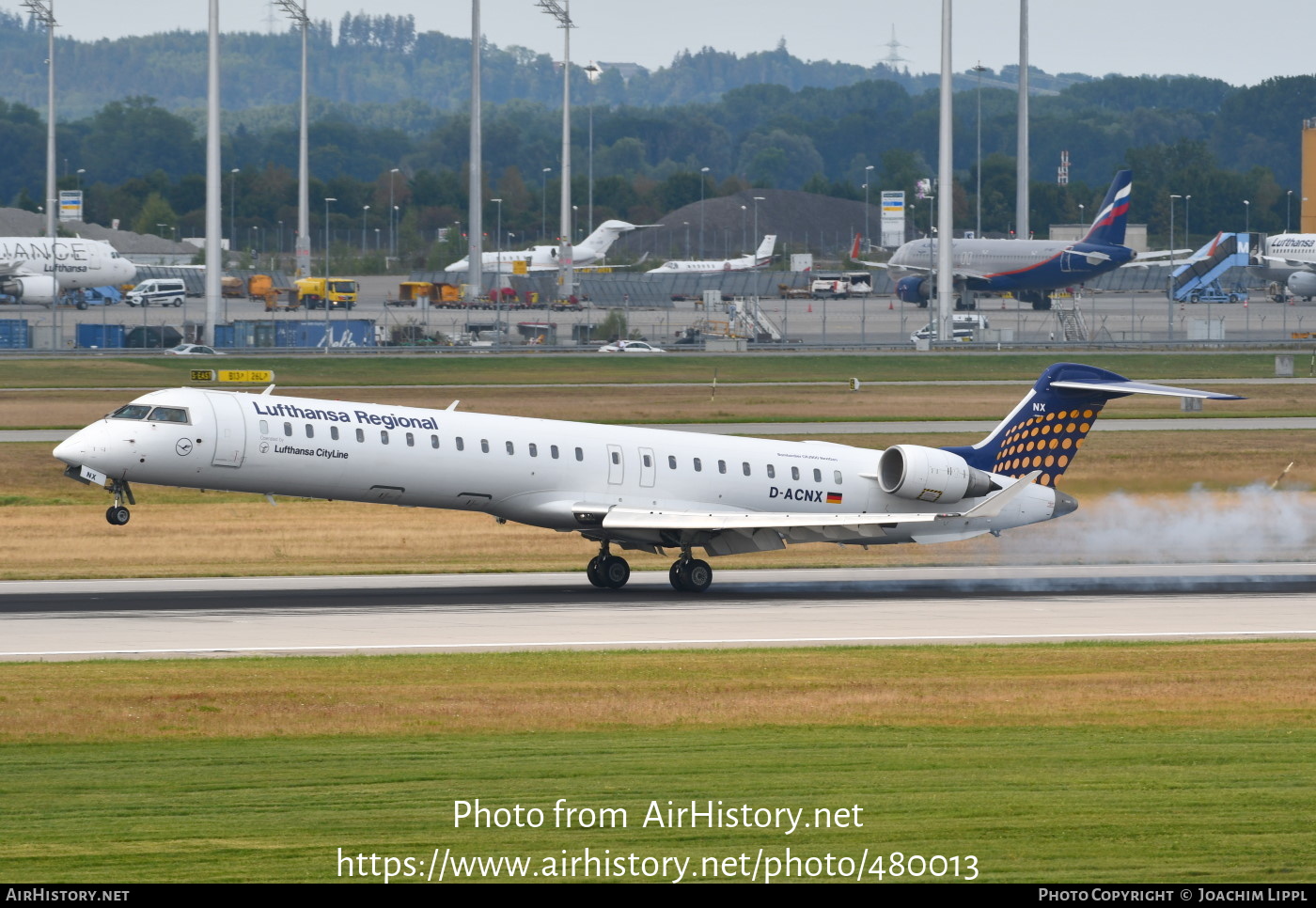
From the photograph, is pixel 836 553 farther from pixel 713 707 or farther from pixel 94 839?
pixel 94 839

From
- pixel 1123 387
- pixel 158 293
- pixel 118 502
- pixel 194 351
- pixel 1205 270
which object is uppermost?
pixel 1205 270

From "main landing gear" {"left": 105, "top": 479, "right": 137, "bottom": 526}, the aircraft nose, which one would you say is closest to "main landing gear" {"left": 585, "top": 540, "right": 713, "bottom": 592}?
the aircraft nose

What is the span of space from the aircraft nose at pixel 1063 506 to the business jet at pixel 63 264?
4131 inches

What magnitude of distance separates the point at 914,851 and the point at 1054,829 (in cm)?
147

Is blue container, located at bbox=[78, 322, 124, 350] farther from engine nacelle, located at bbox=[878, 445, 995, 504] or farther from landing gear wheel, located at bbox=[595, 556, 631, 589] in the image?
engine nacelle, located at bbox=[878, 445, 995, 504]

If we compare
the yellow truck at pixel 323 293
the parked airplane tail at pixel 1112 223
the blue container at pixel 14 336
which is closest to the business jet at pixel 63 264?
the yellow truck at pixel 323 293

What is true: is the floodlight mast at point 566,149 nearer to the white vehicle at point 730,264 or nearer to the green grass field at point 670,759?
the white vehicle at point 730,264

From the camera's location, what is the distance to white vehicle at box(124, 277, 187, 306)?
143500mm

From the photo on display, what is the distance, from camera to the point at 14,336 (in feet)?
325

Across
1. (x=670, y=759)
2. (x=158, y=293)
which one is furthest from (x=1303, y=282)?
(x=670, y=759)

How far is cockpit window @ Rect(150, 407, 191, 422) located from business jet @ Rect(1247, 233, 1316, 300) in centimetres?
11918

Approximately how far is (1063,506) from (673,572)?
8.41m

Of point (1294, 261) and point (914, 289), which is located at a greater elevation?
point (1294, 261)

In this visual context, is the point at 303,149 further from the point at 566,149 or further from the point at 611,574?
the point at 611,574
